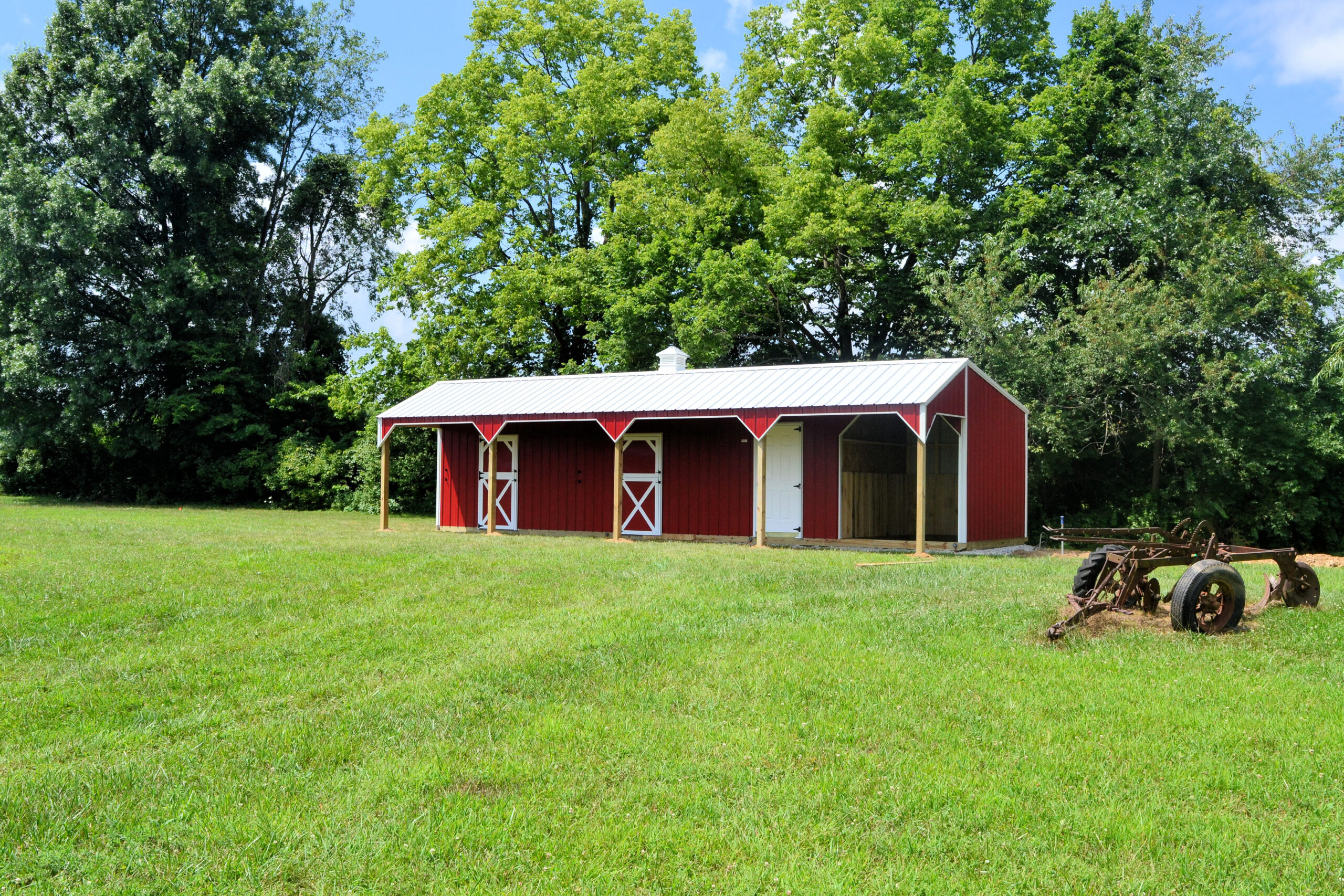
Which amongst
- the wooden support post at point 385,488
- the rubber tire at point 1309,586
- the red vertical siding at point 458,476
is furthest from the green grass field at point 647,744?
the red vertical siding at point 458,476

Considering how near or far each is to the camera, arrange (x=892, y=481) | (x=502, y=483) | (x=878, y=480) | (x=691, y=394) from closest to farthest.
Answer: (x=691, y=394) → (x=878, y=480) → (x=892, y=481) → (x=502, y=483)

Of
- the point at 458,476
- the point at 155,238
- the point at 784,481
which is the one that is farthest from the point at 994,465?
the point at 155,238

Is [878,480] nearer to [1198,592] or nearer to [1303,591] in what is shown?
[1303,591]

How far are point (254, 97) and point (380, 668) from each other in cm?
2753

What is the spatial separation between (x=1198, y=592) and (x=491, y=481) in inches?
557

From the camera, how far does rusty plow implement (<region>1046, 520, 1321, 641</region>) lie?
26.5ft

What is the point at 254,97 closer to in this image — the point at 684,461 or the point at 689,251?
the point at 689,251

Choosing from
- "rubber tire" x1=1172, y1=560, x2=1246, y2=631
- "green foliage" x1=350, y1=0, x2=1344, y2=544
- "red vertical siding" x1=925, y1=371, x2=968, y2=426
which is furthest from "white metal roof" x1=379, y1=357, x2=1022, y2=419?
"rubber tire" x1=1172, y1=560, x2=1246, y2=631

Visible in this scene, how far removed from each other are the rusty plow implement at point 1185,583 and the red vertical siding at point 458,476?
1470 centimetres

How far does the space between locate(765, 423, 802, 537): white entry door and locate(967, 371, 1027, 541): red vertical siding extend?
2.90m

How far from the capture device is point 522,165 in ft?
98.8

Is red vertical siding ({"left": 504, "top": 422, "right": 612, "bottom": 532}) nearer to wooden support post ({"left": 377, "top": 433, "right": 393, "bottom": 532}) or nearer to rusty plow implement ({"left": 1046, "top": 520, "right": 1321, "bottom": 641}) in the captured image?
wooden support post ({"left": 377, "top": 433, "right": 393, "bottom": 532})

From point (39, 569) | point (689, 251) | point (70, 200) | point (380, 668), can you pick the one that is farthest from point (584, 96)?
point (380, 668)

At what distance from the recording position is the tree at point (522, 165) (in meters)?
29.4
